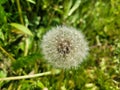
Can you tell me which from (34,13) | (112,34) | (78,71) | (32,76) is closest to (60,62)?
(32,76)

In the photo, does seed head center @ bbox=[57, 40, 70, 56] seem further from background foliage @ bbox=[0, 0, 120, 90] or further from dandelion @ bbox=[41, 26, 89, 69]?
background foliage @ bbox=[0, 0, 120, 90]

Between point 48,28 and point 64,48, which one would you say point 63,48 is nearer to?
point 64,48

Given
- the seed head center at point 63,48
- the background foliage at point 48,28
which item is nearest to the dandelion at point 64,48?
the seed head center at point 63,48

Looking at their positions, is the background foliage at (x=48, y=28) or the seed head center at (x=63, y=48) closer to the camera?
the seed head center at (x=63, y=48)

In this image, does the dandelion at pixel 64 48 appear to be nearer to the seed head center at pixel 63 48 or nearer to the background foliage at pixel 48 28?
the seed head center at pixel 63 48

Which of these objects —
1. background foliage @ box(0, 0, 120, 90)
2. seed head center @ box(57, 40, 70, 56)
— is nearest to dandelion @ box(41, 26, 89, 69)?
seed head center @ box(57, 40, 70, 56)

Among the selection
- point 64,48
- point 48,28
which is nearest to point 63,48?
point 64,48

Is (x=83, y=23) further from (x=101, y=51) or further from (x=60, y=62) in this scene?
(x=60, y=62)
